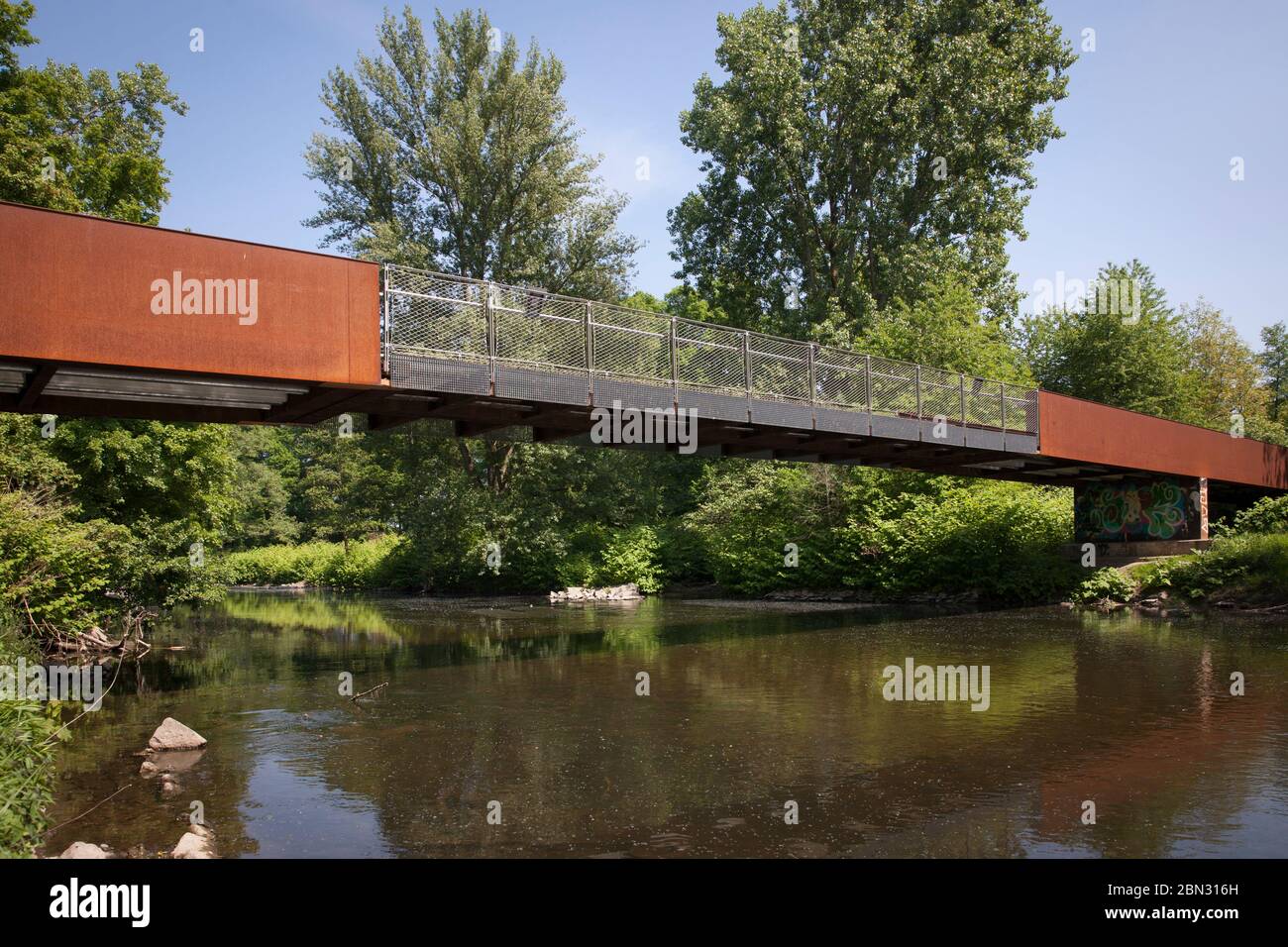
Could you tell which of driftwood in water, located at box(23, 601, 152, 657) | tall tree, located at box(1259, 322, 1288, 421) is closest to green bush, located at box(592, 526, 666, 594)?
Answer: driftwood in water, located at box(23, 601, 152, 657)

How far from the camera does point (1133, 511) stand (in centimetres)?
3234

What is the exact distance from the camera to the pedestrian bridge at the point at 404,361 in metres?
12.2

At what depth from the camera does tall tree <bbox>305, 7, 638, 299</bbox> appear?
4244 cm

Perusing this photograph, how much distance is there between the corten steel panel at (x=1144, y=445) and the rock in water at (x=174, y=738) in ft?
69.6

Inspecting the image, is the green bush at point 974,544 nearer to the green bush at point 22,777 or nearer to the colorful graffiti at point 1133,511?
the colorful graffiti at point 1133,511

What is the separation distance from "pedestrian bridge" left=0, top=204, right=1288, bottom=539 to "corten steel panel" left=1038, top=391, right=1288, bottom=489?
267 mm

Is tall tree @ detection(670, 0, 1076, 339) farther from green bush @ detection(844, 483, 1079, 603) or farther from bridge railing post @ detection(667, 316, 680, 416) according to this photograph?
bridge railing post @ detection(667, 316, 680, 416)

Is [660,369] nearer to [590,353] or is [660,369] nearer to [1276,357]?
[590,353]

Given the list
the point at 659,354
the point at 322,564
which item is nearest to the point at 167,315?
the point at 659,354

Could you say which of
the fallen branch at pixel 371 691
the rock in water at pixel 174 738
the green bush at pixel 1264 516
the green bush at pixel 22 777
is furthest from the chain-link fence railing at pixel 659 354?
the green bush at pixel 1264 516

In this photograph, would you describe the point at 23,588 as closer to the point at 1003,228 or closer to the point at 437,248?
the point at 437,248

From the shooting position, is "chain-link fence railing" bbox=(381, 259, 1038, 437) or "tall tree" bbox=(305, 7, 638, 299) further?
"tall tree" bbox=(305, 7, 638, 299)

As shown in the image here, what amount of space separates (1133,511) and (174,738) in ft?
96.8
